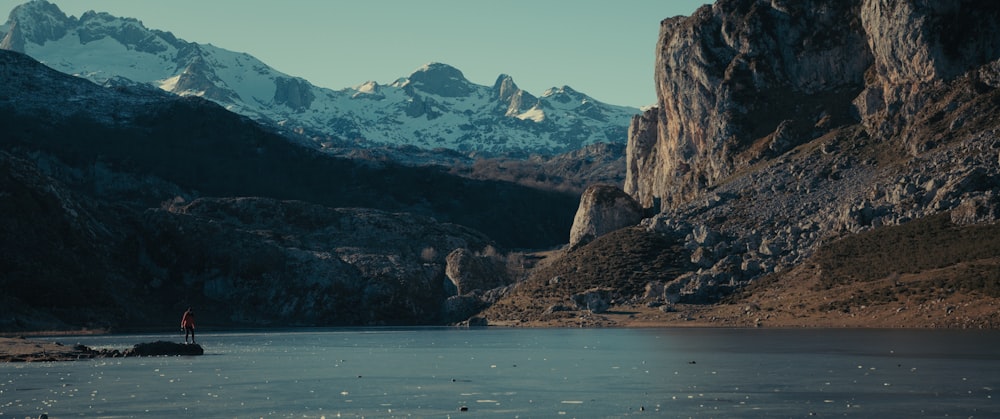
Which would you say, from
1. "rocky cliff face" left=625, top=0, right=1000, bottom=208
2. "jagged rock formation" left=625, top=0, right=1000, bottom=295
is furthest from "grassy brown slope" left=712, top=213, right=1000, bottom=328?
"rocky cliff face" left=625, top=0, right=1000, bottom=208

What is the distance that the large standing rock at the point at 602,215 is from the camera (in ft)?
632

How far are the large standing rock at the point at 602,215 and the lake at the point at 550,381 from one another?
3668 inches

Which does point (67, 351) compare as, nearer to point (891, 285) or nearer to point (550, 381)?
point (550, 381)

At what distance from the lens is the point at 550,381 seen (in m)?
63.7

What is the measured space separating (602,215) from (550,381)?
131022 millimetres

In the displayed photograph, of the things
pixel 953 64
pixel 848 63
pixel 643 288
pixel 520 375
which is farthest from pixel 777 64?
pixel 520 375

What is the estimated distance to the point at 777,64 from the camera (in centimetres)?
18712

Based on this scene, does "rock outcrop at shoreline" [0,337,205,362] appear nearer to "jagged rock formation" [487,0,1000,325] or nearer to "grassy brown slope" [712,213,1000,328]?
"grassy brown slope" [712,213,1000,328]

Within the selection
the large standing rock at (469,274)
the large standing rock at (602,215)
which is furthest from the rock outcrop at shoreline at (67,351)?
the large standing rock at (602,215)

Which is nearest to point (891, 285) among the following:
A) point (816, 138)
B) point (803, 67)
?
point (816, 138)

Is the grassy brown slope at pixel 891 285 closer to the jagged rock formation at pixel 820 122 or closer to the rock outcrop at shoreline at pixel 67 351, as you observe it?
the jagged rock formation at pixel 820 122

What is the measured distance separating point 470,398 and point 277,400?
30.1 ft

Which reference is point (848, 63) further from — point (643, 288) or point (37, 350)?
point (37, 350)

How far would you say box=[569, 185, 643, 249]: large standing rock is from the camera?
19262cm
